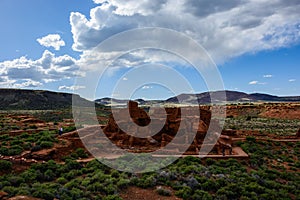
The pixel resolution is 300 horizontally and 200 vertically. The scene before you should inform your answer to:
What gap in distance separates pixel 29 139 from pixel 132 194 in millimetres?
11535

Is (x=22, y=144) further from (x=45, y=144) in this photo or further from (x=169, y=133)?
(x=169, y=133)

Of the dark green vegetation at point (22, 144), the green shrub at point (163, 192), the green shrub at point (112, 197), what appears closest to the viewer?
the green shrub at point (112, 197)

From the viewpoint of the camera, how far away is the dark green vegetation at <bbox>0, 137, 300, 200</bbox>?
11500 millimetres

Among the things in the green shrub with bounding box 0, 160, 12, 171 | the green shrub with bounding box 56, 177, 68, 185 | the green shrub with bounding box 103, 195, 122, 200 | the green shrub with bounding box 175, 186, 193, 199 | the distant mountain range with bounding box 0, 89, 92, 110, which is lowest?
the green shrub with bounding box 175, 186, 193, 199

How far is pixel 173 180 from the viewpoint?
1352cm

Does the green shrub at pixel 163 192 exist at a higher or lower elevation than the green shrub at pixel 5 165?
lower

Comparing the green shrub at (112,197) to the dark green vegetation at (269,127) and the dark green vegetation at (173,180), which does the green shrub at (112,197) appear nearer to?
the dark green vegetation at (173,180)

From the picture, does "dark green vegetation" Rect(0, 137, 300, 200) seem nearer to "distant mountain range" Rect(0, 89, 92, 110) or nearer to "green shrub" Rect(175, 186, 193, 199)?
"green shrub" Rect(175, 186, 193, 199)

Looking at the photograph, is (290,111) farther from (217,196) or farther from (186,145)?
(217,196)

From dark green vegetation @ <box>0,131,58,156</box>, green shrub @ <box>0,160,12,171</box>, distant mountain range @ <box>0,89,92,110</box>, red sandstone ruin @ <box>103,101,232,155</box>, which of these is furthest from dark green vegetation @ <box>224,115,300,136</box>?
distant mountain range @ <box>0,89,92,110</box>

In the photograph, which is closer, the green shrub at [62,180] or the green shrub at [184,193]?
the green shrub at [184,193]

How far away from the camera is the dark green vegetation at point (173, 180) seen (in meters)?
11.5

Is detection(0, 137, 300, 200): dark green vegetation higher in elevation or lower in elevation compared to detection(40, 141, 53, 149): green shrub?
lower

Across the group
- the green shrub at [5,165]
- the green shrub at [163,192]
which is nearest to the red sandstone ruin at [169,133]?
the green shrub at [163,192]
